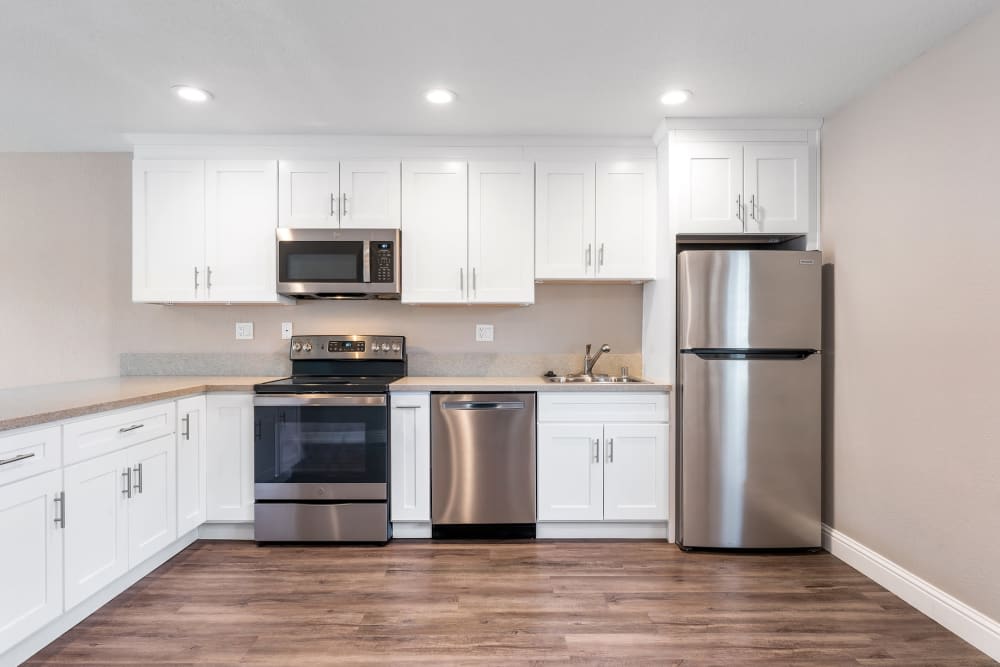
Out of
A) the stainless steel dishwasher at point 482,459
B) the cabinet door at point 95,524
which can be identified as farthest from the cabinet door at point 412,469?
the cabinet door at point 95,524

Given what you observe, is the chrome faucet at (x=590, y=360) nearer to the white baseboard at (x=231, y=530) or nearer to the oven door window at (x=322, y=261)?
the oven door window at (x=322, y=261)

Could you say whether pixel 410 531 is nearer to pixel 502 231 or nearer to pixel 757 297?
pixel 502 231

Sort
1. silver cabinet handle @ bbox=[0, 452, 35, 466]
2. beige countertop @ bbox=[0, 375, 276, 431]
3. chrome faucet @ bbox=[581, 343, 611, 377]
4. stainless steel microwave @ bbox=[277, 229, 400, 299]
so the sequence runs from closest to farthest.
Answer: silver cabinet handle @ bbox=[0, 452, 35, 466], beige countertop @ bbox=[0, 375, 276, 431], stainless steel microwave @ bbox=[277, 229, 400, 299], chrome faucet @ bbox=[581, 343, 611, 377]

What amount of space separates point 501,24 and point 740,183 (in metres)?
1.68

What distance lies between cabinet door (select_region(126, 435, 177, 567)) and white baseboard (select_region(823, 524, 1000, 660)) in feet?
11.1

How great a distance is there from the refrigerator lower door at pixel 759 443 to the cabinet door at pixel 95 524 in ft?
8.85

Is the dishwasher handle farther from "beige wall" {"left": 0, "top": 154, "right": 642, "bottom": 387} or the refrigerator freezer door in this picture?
the refrigerator freezer door

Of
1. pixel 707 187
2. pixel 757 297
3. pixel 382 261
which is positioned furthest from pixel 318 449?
pixel 707 187

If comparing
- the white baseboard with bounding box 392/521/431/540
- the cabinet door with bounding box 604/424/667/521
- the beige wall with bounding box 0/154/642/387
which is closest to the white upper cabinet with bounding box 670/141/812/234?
the beige wall with bounding box 0/154/642/387

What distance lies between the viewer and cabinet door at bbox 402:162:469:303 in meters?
3.20

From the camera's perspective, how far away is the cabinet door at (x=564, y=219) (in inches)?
126

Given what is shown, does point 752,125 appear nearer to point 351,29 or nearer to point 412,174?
point 412,174

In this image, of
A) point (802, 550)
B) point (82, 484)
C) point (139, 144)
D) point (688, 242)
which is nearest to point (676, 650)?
point (802, 550)

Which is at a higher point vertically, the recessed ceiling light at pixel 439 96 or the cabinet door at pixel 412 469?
the recessed ceiling light at pixel 439 96
